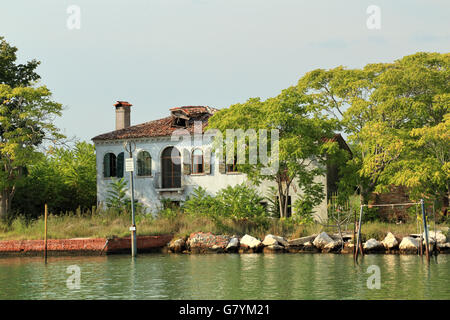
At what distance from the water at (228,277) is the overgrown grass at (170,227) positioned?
2.68m

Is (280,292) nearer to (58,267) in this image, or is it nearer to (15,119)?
(58,267)

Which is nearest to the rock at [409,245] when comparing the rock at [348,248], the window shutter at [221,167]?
the rock at [348,248]

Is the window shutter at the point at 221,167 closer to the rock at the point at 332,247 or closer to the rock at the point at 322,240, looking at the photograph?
the rock at the point at 322,240

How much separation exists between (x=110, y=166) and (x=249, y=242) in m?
15.8

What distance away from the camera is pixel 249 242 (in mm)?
30531

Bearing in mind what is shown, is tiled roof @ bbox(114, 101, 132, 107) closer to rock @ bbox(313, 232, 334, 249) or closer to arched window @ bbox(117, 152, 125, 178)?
arched window @ bbox(117, 152, 125, 178)

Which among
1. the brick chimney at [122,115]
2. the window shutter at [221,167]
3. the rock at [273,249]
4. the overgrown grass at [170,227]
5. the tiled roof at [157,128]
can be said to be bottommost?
the rock at [273,249]

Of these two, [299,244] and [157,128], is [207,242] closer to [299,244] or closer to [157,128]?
[299,244]

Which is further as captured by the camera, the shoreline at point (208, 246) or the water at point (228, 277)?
the shoreline at point (208, 246)

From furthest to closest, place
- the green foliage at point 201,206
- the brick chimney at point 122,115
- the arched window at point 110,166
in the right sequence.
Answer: the brick chimney at point 122,115, the arched window at point 110,166, the green foliage at point 201,206

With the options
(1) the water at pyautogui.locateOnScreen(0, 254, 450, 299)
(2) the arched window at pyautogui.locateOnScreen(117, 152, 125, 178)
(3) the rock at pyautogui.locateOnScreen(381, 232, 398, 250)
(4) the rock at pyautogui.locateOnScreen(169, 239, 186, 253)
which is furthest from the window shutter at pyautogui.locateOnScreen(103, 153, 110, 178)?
(3) the rock at pyautogui.locateOnScreen(381, 232, 398, 250)

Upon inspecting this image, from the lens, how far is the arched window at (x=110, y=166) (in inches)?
1698

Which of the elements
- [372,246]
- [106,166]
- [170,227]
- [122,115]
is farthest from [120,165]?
[372,246]
